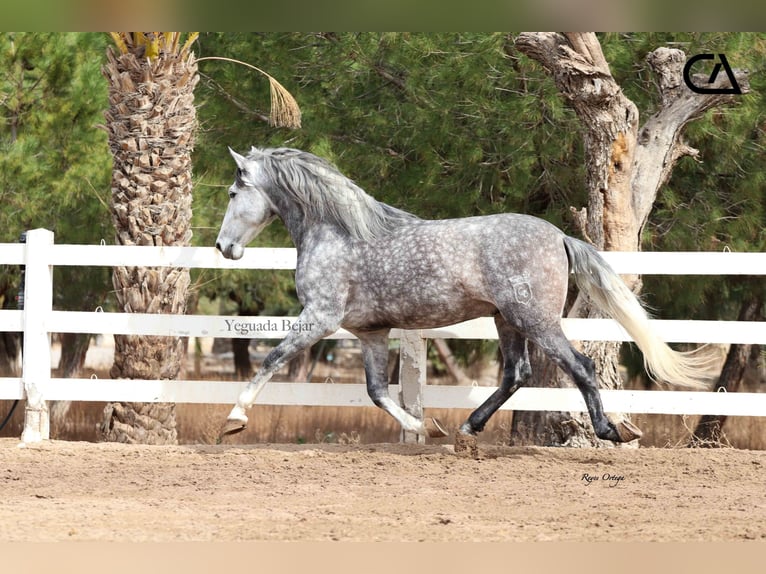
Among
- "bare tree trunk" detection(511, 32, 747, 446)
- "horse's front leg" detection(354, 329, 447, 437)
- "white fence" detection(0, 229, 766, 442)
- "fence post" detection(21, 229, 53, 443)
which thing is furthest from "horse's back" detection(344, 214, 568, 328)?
"fence post" detection(21, 229, 53, 443)

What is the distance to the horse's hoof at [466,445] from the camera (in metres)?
6.14

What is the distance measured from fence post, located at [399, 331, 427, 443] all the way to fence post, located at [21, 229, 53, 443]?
2637 mm

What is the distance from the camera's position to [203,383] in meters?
6.84

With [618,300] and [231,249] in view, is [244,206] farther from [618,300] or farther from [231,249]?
[618,300]

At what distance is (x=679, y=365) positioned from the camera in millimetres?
5965

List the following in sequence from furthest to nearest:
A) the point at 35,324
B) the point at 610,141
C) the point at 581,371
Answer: the point at 610,141 → the point at 35,324 → the point at 581,371

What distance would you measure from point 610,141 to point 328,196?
8.24 ft

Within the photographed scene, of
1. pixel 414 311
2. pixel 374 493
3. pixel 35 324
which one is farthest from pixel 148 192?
pixel 374 493

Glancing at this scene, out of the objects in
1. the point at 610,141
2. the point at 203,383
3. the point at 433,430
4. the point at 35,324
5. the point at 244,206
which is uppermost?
the point at 610,141

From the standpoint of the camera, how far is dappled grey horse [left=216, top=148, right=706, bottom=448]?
5738 mm

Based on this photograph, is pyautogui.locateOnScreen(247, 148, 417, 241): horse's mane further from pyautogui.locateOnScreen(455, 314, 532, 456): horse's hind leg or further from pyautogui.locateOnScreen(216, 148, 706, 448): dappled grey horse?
pyautogui.locateOnScreen(455, 314, 532, 456): horse's hind leg

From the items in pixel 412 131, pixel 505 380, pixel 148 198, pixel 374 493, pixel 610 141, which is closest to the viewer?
pixel 374 493
